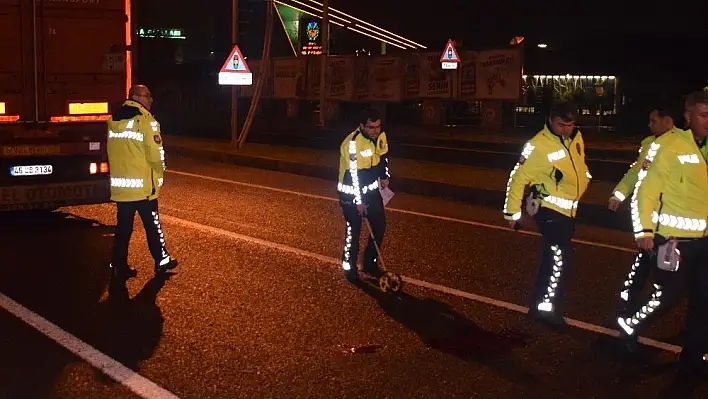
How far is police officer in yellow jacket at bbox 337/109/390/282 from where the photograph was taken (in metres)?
8.20

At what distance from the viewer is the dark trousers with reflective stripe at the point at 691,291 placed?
5680mm

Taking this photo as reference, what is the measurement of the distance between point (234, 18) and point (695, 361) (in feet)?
57.6

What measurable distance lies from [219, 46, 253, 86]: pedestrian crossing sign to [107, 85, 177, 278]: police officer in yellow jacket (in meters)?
12.2

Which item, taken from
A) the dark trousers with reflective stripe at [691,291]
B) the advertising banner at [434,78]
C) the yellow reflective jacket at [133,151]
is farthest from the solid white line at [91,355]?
the advertising banner at [434,78]

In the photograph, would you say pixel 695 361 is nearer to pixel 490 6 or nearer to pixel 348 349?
pixel 348 349

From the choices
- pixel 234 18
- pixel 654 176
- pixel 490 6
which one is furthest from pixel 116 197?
pixel 490 6

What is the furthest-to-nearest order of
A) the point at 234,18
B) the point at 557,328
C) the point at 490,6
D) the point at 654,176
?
1. the point at 490,6
2. the point at 234,18
3. the point at 557,328
4. the point at 654,176

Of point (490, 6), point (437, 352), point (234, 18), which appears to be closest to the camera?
point (437, 352)

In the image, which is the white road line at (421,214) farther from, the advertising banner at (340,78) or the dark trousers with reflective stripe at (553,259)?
the advertising banner at (340,78)

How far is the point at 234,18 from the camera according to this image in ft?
71.4

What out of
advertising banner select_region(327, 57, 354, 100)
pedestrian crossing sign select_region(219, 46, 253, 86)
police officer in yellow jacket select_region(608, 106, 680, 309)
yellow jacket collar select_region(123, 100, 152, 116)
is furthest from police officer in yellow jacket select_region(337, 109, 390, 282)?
advertising banner select_region(327, 57, 354, 100)

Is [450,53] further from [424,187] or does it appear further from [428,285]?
[428,285]

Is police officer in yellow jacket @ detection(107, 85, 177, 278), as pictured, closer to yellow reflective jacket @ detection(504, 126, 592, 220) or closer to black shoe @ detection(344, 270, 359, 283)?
black shoe @ detection(344, 270, 359, 283)

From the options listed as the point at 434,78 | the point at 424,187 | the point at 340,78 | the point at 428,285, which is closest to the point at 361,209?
the point at 428,285
